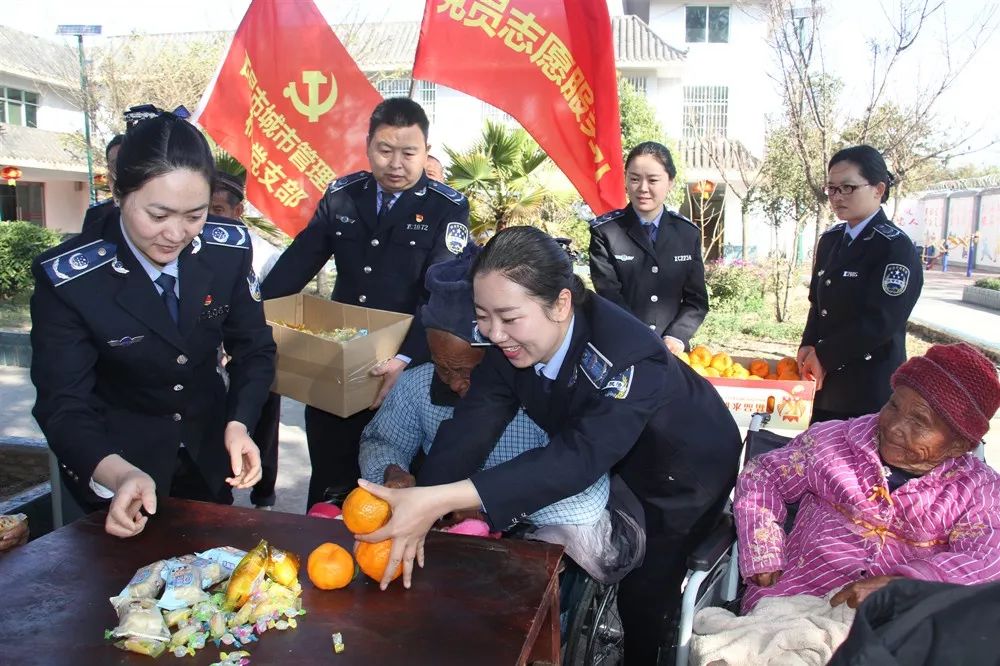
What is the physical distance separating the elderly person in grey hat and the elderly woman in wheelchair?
1.29 feet

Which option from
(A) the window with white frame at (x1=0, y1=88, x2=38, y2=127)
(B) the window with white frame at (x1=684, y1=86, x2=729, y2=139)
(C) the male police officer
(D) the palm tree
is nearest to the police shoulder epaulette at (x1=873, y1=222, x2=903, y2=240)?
(C) the male police officer

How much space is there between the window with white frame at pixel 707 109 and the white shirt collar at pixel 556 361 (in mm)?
17784

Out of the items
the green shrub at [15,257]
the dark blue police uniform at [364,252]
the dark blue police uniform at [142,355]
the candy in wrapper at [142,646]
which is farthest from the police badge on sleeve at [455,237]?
the green shrub at [15,257]

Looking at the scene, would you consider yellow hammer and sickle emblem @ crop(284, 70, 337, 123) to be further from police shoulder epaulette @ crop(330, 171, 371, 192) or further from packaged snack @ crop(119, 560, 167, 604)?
packaged snack @ crop(119, 560, 167, 604)

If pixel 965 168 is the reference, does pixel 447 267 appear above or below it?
below

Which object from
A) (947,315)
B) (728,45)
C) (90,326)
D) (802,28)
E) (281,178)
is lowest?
(947,315)

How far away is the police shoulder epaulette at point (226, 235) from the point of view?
2229mm

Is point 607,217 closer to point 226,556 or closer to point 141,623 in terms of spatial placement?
point 226,556

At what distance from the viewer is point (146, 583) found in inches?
57.1

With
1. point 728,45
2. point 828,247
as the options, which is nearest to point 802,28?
point 828,247

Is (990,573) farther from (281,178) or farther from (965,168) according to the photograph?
(965,168)

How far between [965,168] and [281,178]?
36.5 m

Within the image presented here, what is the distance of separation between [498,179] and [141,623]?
23.9ft

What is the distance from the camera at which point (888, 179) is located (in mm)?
3602
